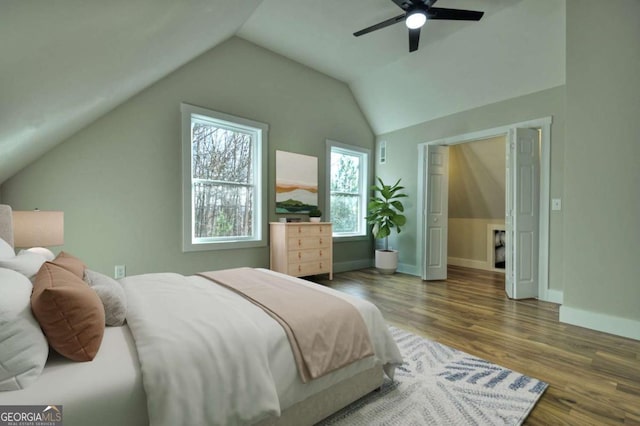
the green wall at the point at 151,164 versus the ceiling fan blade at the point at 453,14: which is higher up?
the ceiling fan blade at the point at 453,14

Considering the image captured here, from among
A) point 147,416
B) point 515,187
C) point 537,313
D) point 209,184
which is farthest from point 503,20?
point 147,416

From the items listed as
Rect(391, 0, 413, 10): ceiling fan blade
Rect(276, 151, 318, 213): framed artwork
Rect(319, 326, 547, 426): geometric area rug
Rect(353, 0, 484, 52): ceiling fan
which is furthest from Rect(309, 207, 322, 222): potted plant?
Rect(391, 0, 413, 10): ceiling fan blade

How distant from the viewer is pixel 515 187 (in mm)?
3572

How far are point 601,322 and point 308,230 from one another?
3184mm

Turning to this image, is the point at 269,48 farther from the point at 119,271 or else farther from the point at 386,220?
the point at 119,271

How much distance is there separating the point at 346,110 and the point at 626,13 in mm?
3473

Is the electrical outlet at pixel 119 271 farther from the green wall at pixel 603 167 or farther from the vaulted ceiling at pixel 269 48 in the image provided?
the green wall at pixel 603 167

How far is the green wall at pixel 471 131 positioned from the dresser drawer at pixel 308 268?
1.65 meters

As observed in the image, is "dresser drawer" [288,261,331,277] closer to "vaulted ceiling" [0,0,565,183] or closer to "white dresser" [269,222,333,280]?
"white dresser" [269,222,333,280]

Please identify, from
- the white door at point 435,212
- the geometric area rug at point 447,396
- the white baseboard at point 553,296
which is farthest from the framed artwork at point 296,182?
the white baseboard at point 553,296

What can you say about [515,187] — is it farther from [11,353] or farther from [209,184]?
[11,353]

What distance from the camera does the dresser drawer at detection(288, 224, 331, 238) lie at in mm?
3959

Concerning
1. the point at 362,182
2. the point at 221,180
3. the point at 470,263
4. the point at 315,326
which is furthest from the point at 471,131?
the point at 315,326

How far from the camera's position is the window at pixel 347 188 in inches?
202
